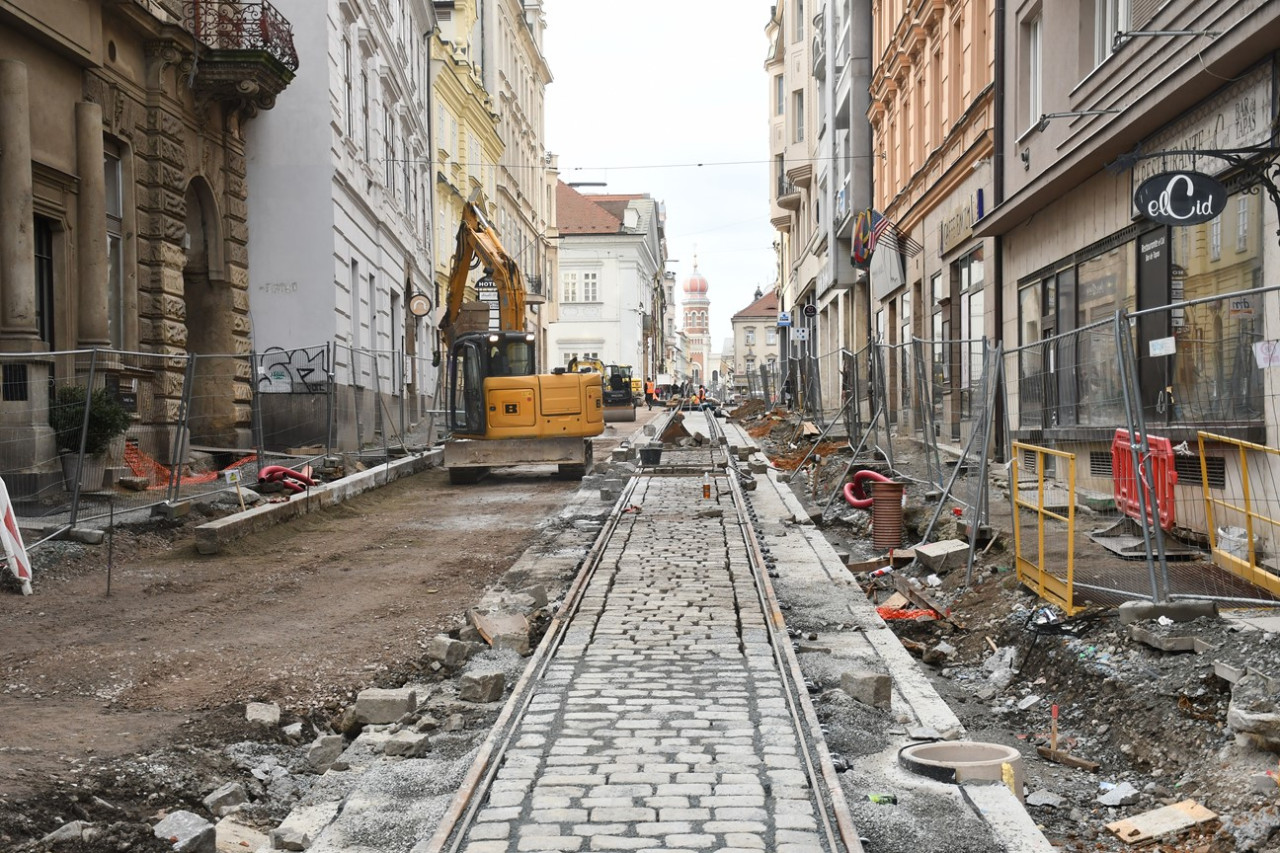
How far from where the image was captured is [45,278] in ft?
48.0

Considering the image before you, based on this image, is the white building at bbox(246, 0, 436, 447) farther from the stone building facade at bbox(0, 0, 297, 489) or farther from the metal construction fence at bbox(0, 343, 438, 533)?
the stone building facade at bbox(0, 0, 297, 489)

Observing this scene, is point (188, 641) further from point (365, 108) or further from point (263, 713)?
point (365, 108)

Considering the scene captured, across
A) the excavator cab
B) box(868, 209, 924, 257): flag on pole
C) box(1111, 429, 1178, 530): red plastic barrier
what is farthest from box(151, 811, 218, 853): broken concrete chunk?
box(868, 209, 924, 257): flag on pole

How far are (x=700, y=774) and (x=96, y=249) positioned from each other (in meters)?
12.6

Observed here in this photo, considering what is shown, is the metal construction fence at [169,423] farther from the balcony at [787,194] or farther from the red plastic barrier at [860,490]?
the balcony at [787,194]

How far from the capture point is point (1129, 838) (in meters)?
4.98

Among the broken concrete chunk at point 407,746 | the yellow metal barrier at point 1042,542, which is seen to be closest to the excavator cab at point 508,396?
the yellow metal barrier at point 1042,542

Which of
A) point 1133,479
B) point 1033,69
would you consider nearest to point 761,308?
point 1033,69

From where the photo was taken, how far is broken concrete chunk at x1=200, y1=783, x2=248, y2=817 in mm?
5289

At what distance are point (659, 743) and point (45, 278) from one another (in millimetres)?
11913

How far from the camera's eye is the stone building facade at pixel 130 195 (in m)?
13.4

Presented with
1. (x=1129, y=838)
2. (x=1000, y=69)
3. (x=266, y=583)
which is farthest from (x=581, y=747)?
(x=1000, y=69)

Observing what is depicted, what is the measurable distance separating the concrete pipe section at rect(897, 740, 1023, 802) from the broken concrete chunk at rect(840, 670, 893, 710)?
2.19 ft

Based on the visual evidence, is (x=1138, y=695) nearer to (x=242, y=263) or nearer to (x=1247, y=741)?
(x=1247, y=741)
